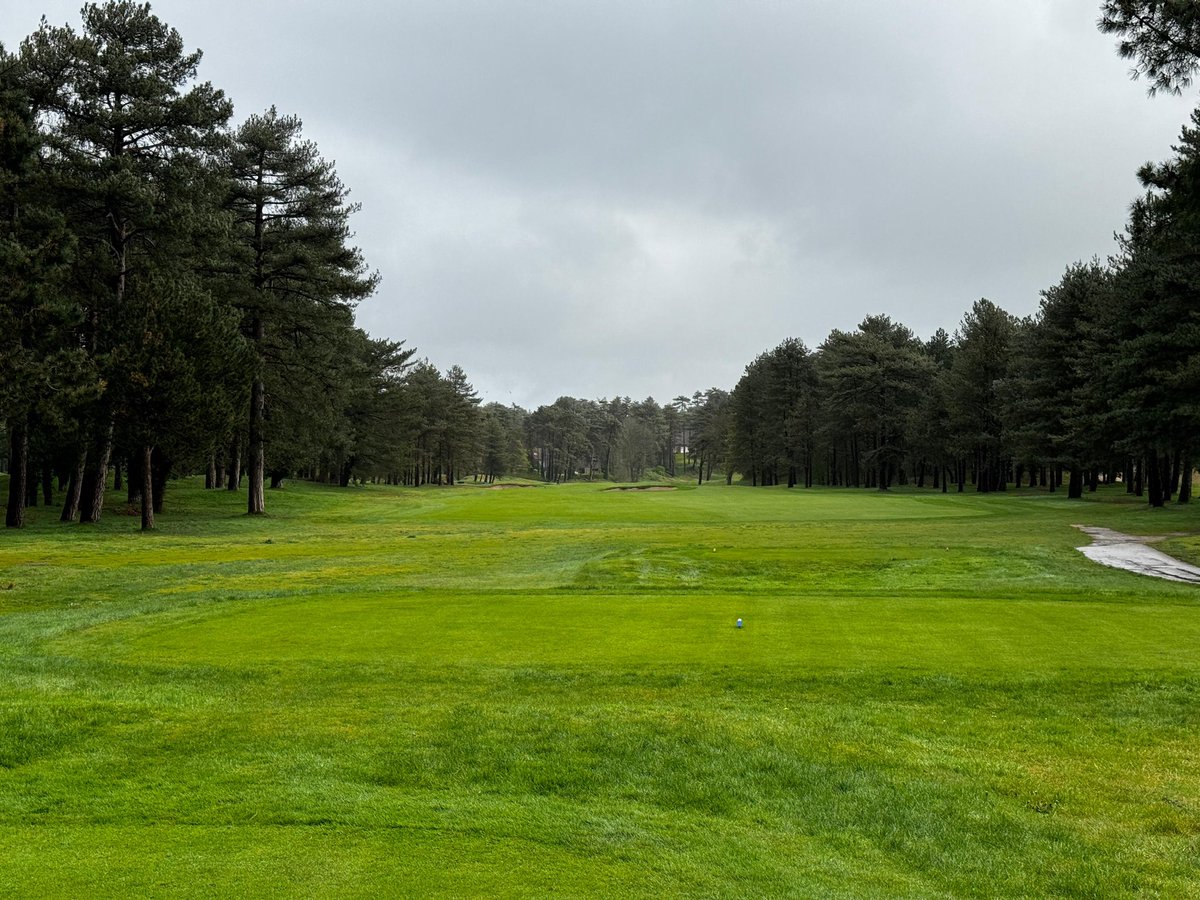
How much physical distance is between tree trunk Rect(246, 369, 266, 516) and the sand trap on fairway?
33382mm

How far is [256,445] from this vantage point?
3722 cm

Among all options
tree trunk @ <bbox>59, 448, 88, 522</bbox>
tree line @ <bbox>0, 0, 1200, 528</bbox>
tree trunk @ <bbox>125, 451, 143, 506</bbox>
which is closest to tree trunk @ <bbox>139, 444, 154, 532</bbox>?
tree line @ <bbox>0, 0, 1200, 528</bbox>

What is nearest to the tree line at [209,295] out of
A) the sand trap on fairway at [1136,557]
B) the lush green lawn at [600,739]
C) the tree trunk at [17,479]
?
the tree trunk at [17,479]

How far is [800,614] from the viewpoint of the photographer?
12086mm

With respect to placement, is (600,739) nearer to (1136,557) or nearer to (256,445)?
(1136,557)

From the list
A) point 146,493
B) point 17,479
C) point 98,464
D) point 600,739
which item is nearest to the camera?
point 600,739

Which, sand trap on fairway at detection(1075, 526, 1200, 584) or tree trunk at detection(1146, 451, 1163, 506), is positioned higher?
tree trunk at detection(1146, 451, 1163, 506)

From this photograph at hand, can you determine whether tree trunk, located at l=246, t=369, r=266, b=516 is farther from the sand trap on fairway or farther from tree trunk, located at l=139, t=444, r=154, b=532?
the sand trap on fairway

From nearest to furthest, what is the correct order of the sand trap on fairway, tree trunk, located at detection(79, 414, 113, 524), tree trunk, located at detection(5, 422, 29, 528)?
1. the sand trap on fairway
2. tree trunk, located at detection(5, 422, 29, 528)
3. tree trunk, located at detection(79, 414, 113, 524)

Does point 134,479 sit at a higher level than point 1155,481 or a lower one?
lower

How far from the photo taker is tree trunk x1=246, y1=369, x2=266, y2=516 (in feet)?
122

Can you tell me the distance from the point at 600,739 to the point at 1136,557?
21684 millimetres

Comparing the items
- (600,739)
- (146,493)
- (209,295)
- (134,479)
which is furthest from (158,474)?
(600,739)

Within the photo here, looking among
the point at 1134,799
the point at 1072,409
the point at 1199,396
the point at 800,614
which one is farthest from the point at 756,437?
the point at 1134,799
